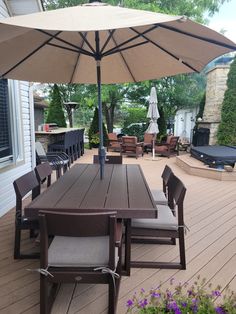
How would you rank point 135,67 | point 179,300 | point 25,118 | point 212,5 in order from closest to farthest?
point 179,300
point 135,67
point 25,118
point 212,5

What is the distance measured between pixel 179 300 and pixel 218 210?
2.64 m

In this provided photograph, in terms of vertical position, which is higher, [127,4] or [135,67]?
[127,4]

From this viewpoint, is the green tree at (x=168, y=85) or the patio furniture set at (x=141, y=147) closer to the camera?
the patio furniture set at (x=141, y=147)

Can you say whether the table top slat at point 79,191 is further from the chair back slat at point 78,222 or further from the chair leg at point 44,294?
the chair leg at point 44,294

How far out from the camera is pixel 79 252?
5.73 feet

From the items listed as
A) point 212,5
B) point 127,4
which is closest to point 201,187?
point 127,4

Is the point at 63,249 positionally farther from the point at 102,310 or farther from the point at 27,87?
the point at 27,87

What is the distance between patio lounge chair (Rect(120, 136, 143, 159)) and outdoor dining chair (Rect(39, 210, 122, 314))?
24.8 ft

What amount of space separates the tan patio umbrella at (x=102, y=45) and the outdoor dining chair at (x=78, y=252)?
109 cm

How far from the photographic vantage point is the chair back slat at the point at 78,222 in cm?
152

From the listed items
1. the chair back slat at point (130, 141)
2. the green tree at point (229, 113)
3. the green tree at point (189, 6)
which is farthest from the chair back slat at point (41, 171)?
the green tree at point (189, 6)

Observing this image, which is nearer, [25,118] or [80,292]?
[80,292]

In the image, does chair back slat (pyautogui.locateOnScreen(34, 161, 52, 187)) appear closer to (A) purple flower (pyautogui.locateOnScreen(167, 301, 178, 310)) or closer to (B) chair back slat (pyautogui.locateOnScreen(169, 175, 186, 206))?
(B) chair back slat (pyautogui.locateOnScreen(169, 175, 186, 206))

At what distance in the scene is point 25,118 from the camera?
4.61 metres
